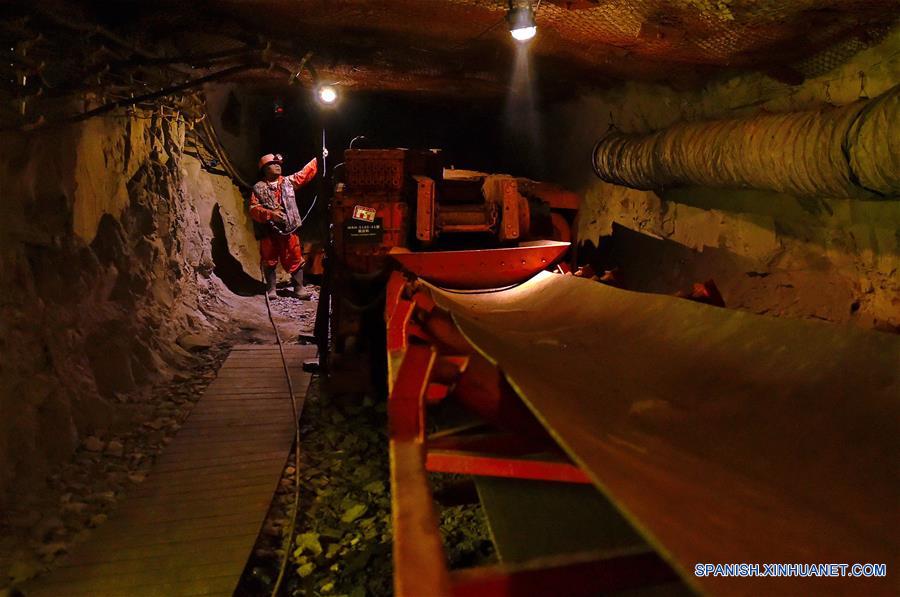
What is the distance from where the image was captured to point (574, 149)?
27.6 feet

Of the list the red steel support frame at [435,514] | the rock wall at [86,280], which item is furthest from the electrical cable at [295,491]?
the red steel support frame at [435,514]

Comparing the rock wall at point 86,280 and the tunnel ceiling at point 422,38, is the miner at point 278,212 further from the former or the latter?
the tunnel ceiling at point 422,38

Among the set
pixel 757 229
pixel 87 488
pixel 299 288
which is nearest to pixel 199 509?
pixel 87 488

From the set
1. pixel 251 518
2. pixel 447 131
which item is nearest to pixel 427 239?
pixel 251 518

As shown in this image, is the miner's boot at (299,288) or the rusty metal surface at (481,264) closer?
the rusty metal surface at (481,264)

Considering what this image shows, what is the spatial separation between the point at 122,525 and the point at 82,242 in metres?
2.55

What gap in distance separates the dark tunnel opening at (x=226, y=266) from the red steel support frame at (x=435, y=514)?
23.3 feet

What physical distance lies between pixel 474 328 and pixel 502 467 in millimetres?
1018

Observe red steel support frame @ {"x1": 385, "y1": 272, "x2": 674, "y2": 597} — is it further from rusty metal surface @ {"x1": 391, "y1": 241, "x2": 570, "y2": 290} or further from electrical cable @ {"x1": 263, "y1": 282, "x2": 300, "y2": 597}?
rusty metal surface @ {"x1": 391, "y1": 241, "x2": 570, "y2": 290}

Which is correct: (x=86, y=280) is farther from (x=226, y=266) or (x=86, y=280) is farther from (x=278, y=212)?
(x=226, y=266)

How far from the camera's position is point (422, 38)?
5547 mm

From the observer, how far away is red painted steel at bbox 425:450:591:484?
1.79 meters

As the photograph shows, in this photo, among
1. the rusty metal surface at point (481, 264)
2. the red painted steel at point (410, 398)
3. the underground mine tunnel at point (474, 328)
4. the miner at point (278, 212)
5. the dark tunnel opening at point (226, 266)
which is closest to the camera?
the underground mine tunnel at point (474, 328)

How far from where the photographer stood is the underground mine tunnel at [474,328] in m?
1.45
